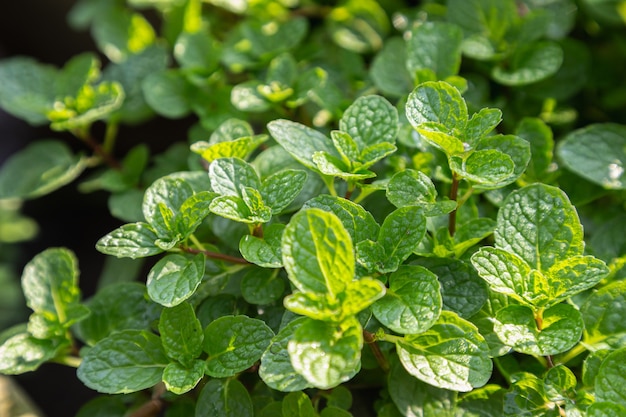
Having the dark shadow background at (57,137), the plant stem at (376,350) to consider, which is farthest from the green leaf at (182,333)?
the dark shadow background at (57,137)

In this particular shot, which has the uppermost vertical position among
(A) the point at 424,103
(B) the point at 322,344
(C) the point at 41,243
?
(A) the point at 424,103

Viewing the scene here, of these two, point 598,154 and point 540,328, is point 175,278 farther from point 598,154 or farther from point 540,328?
point 598,154

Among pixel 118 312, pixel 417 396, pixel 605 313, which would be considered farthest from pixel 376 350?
pixel 118 312

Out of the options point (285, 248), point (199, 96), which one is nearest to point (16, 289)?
point (199, 96)

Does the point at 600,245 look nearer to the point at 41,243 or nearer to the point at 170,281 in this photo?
the point at 170,281

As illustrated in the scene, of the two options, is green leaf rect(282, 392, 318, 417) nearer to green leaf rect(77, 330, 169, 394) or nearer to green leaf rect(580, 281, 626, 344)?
green leaf rect(77, 330, 169, 394)

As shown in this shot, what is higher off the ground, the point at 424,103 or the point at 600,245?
the point at 424,103

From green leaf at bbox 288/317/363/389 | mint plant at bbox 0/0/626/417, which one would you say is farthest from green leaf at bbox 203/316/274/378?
green leaf at bbox 288/317/363/389
